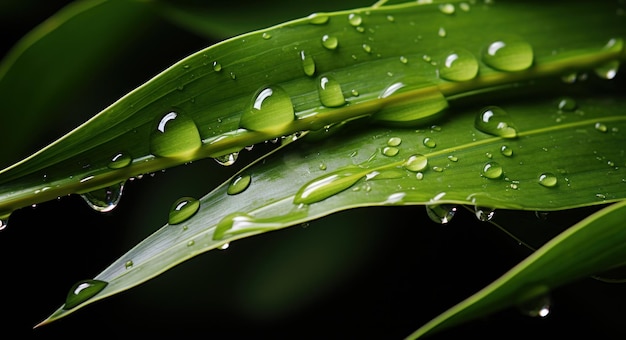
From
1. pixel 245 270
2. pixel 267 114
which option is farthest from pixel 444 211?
pixel 245 270

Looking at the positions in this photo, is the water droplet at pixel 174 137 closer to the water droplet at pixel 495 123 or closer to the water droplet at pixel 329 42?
the water droplet at pixel 329 42

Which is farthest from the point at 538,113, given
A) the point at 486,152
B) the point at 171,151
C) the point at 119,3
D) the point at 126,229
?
the point at 126,229

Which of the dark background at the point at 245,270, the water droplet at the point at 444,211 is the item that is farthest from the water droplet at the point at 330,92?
the dark background at the point at 245,270

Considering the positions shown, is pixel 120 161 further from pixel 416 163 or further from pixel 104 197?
pixel 416 163

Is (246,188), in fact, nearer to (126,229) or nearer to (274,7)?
(274,7)

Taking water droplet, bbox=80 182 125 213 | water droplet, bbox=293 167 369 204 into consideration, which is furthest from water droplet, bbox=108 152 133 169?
water droplet, bbox=293 167 369 204

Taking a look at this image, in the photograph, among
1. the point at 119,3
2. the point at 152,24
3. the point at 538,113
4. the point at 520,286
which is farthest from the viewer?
the point at 152,24
